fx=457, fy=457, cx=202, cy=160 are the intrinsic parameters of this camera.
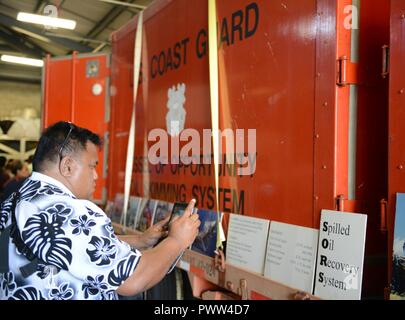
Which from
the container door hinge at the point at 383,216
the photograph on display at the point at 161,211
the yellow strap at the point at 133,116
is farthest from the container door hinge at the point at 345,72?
the yellow strap at the point at 133,116

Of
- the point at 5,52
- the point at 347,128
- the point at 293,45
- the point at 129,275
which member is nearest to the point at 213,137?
the point at 293,45

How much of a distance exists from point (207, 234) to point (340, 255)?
2.94 feet

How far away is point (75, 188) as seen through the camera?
1.59 m

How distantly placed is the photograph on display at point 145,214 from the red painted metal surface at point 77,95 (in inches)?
43.2

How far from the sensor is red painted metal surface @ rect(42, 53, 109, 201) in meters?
4.19

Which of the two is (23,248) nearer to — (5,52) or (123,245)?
(123,245)

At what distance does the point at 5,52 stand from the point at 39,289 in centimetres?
578

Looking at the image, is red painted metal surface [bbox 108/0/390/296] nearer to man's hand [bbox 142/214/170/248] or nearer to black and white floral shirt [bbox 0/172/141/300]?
man's hand [bbox 142/214/170/248]

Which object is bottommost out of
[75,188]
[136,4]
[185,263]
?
[185,263]

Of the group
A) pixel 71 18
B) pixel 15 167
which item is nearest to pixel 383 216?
pixel 71 18

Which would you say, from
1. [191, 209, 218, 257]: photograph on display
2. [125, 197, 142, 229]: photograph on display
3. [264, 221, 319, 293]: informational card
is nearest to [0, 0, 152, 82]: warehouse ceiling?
[125, 197, 142, 229]: photograph on display

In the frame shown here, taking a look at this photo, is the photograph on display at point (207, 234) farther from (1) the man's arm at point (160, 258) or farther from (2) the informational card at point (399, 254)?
(2) the informational card at point (399, 254)

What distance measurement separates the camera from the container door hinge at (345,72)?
1502 millimetres

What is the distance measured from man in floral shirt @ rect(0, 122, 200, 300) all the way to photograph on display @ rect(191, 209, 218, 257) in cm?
59
